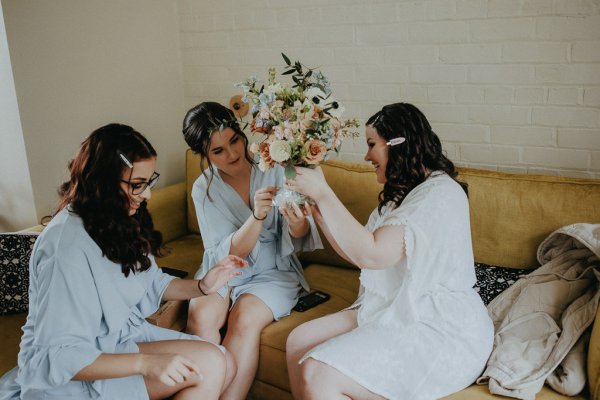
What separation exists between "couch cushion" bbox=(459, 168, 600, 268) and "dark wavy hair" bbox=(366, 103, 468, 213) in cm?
50

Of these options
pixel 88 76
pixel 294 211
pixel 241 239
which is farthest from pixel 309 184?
pixel 88 76

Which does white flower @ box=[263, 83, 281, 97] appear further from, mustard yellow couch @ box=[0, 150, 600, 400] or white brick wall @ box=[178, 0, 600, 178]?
white brick wall @ box=[178, 0, 600, 178]

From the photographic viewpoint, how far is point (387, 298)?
6.15ft

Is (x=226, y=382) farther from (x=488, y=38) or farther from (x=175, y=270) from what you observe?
(x=488, y=38)

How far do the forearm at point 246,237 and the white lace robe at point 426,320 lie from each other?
21.7 inches

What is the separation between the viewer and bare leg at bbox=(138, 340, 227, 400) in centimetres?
167

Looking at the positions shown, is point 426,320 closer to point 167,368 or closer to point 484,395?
point 484,395

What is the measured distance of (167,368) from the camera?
150cm

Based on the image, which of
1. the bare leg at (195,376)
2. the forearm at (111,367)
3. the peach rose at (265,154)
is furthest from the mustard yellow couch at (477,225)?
the peach rose at (265,154)

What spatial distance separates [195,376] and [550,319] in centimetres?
116

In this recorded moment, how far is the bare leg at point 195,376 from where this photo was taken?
167 cm

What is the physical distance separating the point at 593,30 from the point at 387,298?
1.43m

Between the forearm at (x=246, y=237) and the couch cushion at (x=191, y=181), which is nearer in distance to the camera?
the forearm at (x=246, y=237)

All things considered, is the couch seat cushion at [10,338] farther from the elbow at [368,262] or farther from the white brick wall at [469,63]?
the white brick wall at [469,63]
